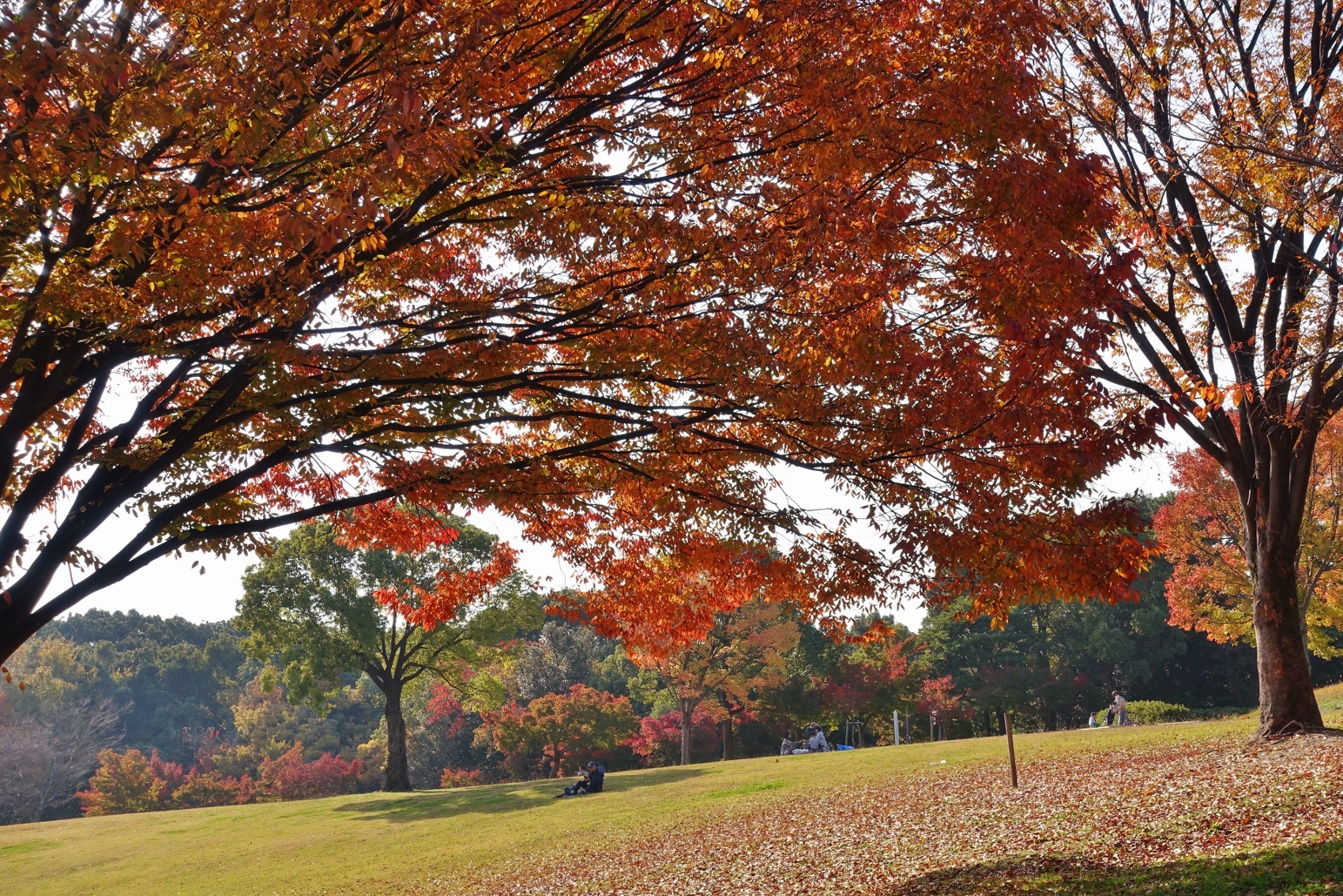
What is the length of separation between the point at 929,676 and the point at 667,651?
40.1 metres

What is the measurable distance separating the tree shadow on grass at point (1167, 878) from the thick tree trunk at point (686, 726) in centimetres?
2983

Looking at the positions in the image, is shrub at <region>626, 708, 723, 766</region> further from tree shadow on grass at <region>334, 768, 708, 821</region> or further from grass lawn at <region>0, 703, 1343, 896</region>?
grass lawn at <region>0, 703, 1343, 896</region>

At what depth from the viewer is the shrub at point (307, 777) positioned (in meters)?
41.5

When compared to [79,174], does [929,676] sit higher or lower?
lower

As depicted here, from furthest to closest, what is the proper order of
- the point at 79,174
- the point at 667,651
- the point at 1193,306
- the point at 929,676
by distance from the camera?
the point at 929,676 < the point at 1193,306 < the point at 667,651 < the point at 79,174

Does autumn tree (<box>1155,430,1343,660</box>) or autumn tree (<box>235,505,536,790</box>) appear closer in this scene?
autumn tree (<box>1155,430,1343,660</box>)

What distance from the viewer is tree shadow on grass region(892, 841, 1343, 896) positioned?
5.66 metres

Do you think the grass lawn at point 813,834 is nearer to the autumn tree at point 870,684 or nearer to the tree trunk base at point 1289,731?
the tree trunk base at point 1289,731

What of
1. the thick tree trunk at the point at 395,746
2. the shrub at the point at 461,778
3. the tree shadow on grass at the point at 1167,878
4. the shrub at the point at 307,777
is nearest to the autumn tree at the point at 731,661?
the thick tree trunk at the point at 395,746

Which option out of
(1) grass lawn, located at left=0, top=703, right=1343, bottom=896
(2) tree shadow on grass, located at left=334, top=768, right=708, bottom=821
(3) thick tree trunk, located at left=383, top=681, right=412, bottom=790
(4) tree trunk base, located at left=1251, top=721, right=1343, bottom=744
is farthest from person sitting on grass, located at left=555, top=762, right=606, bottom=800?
(4) tree trunk base, located at left=1251, top=721, right=1343, bottom=744

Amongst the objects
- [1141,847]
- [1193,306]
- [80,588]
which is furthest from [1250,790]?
[80,588]

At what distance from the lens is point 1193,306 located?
44.3 ft

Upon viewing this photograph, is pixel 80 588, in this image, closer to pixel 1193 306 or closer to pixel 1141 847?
pixel 1141 847

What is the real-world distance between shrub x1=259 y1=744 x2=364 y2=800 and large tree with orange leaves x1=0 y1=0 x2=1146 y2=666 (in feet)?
128
